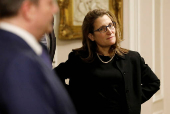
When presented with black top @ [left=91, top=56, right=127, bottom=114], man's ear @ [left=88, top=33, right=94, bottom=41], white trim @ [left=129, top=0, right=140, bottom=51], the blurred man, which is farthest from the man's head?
white trim @ [left=129, top=0, right=140, bottom=51]

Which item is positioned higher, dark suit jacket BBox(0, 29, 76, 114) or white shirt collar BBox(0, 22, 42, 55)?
white shirt collar BBox(0, 22, 42, 55)

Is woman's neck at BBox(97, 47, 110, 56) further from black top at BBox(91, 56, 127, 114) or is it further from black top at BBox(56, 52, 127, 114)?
black top at BBox(91, 56, 127, 114)

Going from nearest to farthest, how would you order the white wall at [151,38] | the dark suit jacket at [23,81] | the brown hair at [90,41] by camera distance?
the dark suit jacket at [23,81]
the brown hair at [90,41]
the white wall at [151,38]

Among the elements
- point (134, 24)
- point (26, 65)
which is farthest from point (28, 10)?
point (134, 24)

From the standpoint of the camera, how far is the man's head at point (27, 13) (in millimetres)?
650

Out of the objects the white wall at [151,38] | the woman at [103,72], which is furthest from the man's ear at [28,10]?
the white wall at [151,38]

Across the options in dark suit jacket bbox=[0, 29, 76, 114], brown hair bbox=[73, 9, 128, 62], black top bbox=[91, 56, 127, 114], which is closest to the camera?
dark suit jacket bbox=[0, 29, 76, 114]

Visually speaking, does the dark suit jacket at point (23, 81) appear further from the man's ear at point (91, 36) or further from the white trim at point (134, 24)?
the white trim at point (134, 24)

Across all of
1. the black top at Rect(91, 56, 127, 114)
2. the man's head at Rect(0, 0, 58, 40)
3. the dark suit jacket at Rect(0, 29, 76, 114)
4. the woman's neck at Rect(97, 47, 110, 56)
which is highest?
the man's head at Rect(0, 0, 58, 40)

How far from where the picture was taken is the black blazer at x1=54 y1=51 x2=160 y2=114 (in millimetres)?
1891

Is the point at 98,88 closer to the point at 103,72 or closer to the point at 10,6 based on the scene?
the point at 103,72

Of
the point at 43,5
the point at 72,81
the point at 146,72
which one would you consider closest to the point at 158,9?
the point at 146,72

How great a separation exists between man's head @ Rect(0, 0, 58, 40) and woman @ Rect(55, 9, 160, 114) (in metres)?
1.22

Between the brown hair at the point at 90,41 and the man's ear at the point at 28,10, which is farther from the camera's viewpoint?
the brown hair at the point at 90,41
